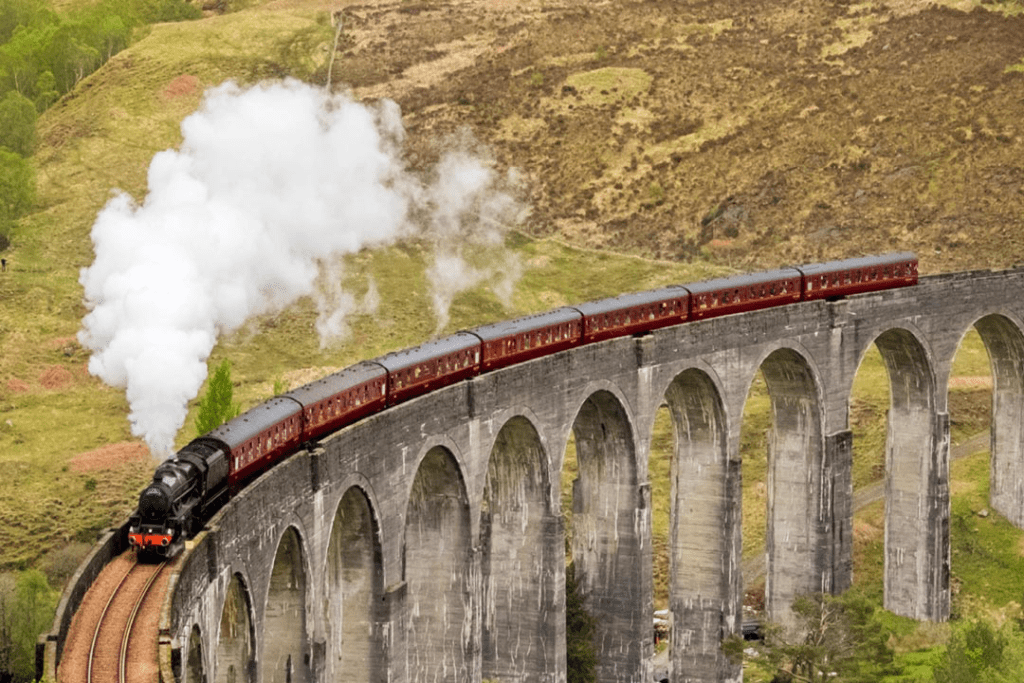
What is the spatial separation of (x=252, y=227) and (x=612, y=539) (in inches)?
Result: 1460

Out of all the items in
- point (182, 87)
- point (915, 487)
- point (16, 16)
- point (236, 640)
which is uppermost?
point (16, 16)

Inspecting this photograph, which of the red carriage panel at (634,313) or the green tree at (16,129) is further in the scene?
the green tree at (16,129)

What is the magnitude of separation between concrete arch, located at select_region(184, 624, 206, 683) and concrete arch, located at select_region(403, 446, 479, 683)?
11300mm

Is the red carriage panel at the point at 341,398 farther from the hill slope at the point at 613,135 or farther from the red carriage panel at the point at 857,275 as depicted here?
the hill slope at the point at 613,135

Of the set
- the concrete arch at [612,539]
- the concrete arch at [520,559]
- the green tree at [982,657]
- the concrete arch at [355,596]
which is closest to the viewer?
the concrete arch at [355,596]

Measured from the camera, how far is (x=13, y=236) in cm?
9162

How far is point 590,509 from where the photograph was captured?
161ft

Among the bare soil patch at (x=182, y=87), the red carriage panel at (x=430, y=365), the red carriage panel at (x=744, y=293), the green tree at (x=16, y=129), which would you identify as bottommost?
the red carriage panel at (x=430, y=365)

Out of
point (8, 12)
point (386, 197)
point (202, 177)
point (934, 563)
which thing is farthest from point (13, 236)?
point (934, 563)

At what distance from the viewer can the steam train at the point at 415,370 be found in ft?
102

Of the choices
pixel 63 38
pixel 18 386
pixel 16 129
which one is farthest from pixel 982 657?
pixel 63 38

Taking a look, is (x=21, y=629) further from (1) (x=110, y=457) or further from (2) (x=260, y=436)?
(1) (x=110, y=457)

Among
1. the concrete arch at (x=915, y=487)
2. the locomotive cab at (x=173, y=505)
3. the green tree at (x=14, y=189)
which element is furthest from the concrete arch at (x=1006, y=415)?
the green tree at (x=14, y=189)

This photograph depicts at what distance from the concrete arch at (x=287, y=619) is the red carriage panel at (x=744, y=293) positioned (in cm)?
2002
